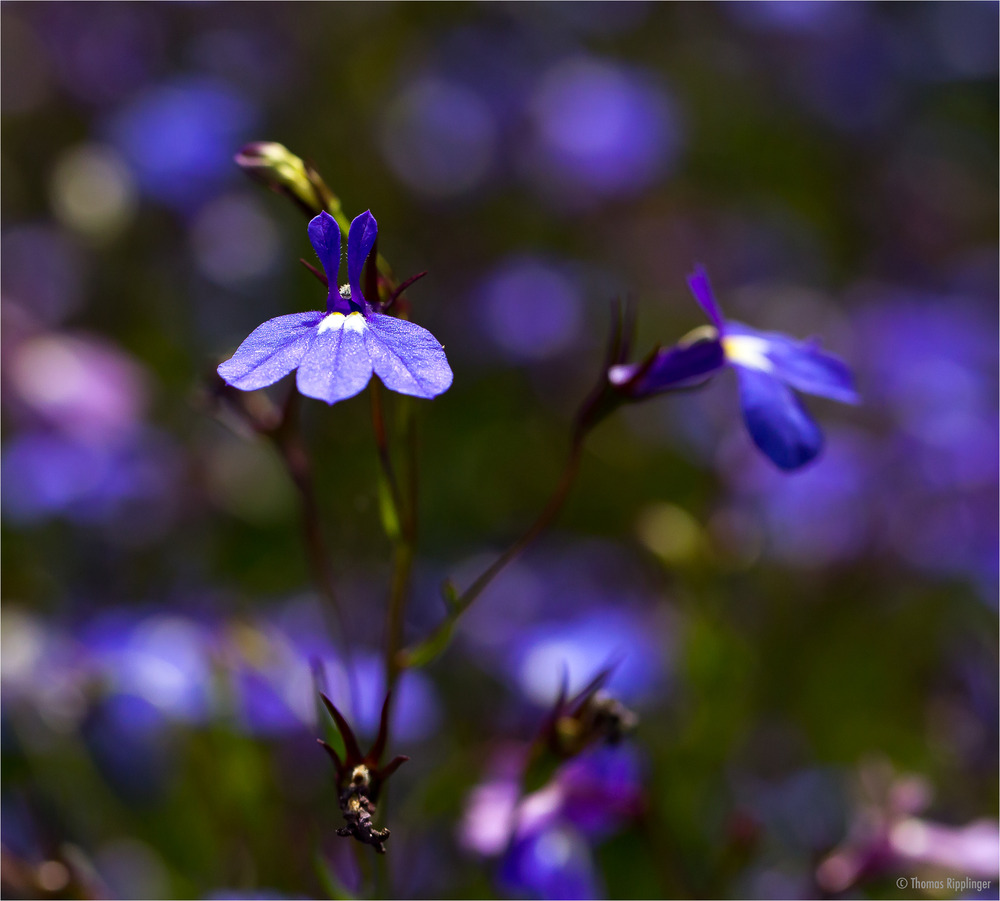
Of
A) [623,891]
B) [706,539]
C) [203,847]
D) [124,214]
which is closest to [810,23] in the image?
[124,214]

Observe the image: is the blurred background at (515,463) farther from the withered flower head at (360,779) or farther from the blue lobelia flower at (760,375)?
the blue lobelia flower at (760,375)

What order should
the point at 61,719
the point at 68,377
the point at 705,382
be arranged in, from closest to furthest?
the point at 705,382
the point at 61,719
the point at 68,377

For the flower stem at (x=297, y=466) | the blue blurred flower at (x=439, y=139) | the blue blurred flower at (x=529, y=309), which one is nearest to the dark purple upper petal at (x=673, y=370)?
the flower stem at (x=297, y=466)

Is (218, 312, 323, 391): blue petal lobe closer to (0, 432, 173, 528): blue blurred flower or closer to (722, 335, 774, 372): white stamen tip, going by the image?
(722, 335, 774, 372): white stamen tip

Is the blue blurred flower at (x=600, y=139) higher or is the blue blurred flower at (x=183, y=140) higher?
the blue blurred flower at (x=183, y=140)

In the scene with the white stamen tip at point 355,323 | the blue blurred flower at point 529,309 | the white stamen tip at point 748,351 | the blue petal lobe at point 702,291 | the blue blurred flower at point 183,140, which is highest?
the white stamen tip at point 355,323

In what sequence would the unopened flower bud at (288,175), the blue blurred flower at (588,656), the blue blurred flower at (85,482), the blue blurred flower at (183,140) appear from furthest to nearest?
the blue blurred flower at (183,140) < the blue blurred flower at (85,482) < the blue blurred flower at (588,656) < the unopened flower bud at (288,175)

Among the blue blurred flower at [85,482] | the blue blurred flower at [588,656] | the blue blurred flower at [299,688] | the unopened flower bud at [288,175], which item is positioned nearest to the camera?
the unopened flower bud at [288,175]

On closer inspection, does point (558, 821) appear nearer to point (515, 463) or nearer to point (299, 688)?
point (299, 688)

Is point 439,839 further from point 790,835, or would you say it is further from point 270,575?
point 270,575
